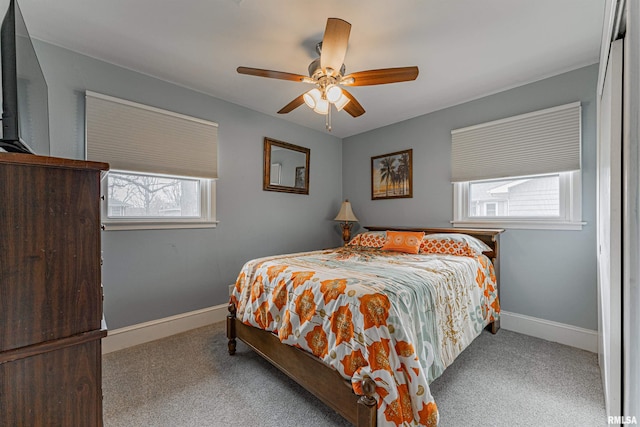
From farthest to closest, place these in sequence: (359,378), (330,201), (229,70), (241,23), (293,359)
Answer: (330,201)
(229,70)
(241,23)
(293,359)
(359,378)

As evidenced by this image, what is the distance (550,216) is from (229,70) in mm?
3256

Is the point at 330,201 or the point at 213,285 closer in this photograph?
the point at 213,285

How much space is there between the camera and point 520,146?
269cm

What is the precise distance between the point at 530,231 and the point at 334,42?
2505mm

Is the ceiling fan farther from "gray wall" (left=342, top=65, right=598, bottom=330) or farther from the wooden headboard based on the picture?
the wooden headboard

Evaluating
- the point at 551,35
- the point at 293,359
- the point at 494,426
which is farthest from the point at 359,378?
the point at 551,35

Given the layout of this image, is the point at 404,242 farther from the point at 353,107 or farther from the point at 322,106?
the point at 322,106

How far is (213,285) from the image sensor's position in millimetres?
3012

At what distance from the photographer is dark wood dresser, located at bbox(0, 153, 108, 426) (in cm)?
74

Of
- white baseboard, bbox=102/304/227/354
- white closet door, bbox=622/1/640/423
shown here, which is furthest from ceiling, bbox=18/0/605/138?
white baseboard, bbox=102/304/227/354

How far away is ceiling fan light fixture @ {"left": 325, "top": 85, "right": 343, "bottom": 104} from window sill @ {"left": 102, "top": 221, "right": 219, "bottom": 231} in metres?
1.84

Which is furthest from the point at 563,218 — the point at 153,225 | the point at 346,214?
the point at 153,225

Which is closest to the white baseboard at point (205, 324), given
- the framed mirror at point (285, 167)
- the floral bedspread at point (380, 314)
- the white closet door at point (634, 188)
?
the floral bedspread at point (380, 314)

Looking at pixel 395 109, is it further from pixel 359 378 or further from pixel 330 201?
pixel 359 378
